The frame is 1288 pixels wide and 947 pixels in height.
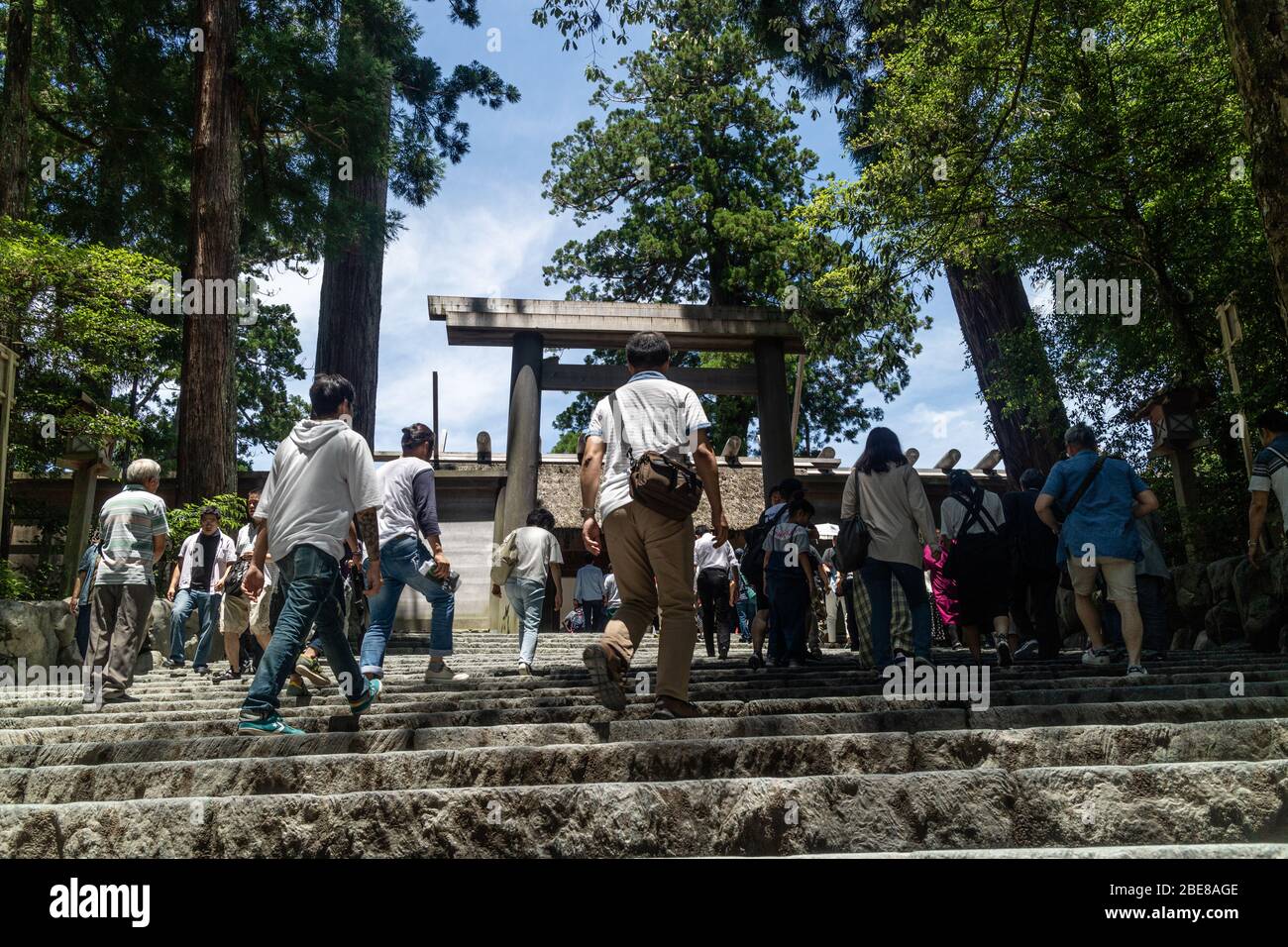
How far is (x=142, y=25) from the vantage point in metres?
14.4

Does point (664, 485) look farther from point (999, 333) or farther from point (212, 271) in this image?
point (999, 333)

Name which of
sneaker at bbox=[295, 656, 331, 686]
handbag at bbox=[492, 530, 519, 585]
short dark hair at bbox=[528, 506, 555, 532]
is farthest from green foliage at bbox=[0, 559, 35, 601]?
short dark hair at bbox=[528, 506, 555, 532]

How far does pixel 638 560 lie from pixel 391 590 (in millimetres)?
2327

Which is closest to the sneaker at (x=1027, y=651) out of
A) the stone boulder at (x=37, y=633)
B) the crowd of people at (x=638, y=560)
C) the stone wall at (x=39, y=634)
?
the crowd of people at (x=638, y=560)

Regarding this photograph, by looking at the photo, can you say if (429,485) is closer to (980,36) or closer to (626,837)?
(626,837)

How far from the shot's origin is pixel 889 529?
6.05 metres

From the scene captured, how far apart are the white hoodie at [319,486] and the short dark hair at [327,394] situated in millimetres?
61

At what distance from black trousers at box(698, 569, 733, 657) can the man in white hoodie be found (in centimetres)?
517

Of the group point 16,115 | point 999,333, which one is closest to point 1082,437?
point 999,333

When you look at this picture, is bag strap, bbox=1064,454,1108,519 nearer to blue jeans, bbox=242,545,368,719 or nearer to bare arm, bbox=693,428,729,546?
bare arm, bbox=693,428,729,546

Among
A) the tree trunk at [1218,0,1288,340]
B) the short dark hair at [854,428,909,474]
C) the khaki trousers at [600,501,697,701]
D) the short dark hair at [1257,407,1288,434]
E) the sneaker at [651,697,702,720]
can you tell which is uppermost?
the tree trunk at [1218,0,1288,340]

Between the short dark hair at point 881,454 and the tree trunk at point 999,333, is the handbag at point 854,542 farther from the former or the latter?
the tree trunk at point 999,333

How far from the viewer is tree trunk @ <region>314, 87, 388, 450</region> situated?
A: 1496 centimetres

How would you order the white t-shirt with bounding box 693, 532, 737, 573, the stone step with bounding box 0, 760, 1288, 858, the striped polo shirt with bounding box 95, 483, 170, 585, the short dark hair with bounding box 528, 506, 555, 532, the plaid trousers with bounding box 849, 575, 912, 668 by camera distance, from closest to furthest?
1. the stone step with bounding box 0, 760, 1288, 858
2. the plaid trousers with bounding box 849, 575, 912, 668
3. the striped polo shirt with bounding box 95, 483, 170, 585
4. the short dark hair with bounding box 528, 506, 555, 532
5. the white t-shirt with bounding box 693, 532, 737, 573
